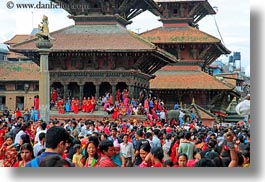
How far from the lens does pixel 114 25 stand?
1071 inches

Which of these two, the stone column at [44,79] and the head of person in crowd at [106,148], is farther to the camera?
the stone column at [44,79]

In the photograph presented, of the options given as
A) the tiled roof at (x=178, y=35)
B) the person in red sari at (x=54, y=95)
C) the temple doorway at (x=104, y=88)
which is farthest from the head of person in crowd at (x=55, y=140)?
the tiled roof at (x=178, y=35)

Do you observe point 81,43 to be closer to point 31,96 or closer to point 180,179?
point 31,96

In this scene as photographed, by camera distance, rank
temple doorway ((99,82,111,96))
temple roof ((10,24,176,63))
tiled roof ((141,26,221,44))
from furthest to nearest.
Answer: tiled roof ((141,26,221,44)) < temple doorway ((99,82,111,96)) < temple roof ((10,24,176,63))

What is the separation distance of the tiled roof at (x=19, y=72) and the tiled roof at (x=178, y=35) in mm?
6495

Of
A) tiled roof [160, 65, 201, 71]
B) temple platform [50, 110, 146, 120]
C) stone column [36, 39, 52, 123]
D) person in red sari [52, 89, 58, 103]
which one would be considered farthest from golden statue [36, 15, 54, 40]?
tiled roof [160, 65, 201, 71]

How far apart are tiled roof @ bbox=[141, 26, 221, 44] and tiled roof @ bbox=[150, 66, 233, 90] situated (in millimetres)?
1849

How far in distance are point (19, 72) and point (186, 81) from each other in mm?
8823

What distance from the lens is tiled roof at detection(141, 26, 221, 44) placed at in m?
35.6

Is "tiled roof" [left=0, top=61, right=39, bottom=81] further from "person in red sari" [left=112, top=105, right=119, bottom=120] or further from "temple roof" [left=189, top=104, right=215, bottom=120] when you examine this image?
→ "person in red sari" [left=112, top=105, right=119, bottom=120]

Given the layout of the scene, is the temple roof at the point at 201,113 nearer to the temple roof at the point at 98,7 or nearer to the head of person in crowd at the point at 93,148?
the temple roof at the point at 98,7

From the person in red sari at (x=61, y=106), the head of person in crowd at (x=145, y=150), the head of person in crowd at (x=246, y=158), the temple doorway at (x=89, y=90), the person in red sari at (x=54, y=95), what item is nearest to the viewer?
the head of person in crowd at (x=145, y=150)

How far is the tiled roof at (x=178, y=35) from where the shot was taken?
35562 millimetres

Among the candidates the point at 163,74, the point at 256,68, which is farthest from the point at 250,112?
the point at 163,74
